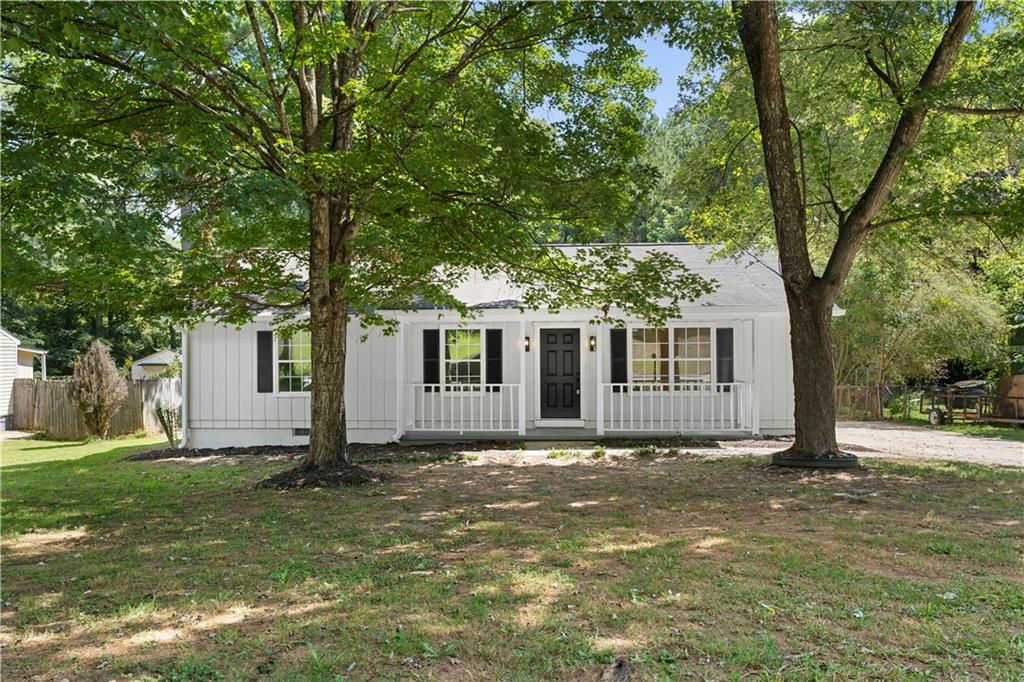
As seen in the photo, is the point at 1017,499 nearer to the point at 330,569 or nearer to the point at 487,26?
the point at 330,569

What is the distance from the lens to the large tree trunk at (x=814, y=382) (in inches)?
411

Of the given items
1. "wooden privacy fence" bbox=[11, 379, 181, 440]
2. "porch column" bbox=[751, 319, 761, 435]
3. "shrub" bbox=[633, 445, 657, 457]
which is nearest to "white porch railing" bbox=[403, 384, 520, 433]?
"shrub" bbox=[633, 445, 657, 457]

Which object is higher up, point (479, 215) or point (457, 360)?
point (479, 215)

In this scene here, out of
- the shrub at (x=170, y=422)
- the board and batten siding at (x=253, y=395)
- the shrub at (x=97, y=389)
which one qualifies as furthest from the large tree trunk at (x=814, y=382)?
the shrub at (x=97, y=389)

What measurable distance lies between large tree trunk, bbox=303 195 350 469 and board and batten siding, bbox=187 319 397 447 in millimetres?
4611

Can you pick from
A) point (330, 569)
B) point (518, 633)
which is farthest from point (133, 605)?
point (518, 633)

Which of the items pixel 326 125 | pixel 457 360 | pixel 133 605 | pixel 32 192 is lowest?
pixel 133 605

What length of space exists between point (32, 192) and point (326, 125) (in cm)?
445

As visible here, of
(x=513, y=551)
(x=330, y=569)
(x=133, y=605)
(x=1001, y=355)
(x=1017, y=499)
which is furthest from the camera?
(x=1001, y=355)

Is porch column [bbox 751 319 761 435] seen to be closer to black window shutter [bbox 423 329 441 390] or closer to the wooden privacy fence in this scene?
black window shutter [bbox 423 329 441 390]

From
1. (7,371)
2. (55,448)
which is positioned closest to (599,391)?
(55,448)

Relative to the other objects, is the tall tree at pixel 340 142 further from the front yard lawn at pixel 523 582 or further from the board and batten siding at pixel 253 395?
the board and batten siding at pixel 253 395

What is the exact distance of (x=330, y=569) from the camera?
549 cm

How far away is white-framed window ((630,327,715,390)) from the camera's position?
48.7ft
